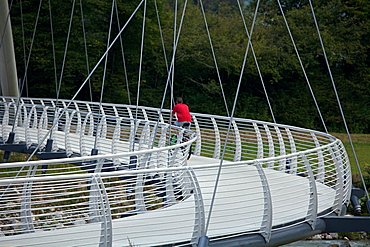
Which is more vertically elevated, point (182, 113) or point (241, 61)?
point (182, 113)

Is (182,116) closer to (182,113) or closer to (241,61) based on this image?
(182,113)

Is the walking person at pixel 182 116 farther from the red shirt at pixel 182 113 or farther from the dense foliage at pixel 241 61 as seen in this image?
the dense foliage at pixel 241 61

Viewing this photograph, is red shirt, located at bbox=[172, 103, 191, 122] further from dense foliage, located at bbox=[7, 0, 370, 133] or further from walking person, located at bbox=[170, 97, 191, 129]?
dense foliage, located at bbox=[7, 0, 370, 133]

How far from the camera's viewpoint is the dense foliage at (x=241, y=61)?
34656 millimetres

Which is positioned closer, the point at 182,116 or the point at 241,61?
the point at 182,116

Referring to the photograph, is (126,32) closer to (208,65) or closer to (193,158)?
(208,65)

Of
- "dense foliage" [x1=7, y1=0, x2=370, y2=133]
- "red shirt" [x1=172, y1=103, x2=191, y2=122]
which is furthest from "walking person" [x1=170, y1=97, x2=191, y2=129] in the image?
"dense foliage" [x1=7, y1=0, x2=370, y2=133]

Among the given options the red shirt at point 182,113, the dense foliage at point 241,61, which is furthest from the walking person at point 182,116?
the dense foliage at point 241,61

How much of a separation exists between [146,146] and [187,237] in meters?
6.76

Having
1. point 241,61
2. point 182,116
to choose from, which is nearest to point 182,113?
point 182,116

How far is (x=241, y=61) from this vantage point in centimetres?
3681

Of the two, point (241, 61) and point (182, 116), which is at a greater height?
point (182, 116)

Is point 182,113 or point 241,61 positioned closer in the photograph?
point 182,113

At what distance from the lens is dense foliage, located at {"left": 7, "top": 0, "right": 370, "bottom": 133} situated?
34.7 m
